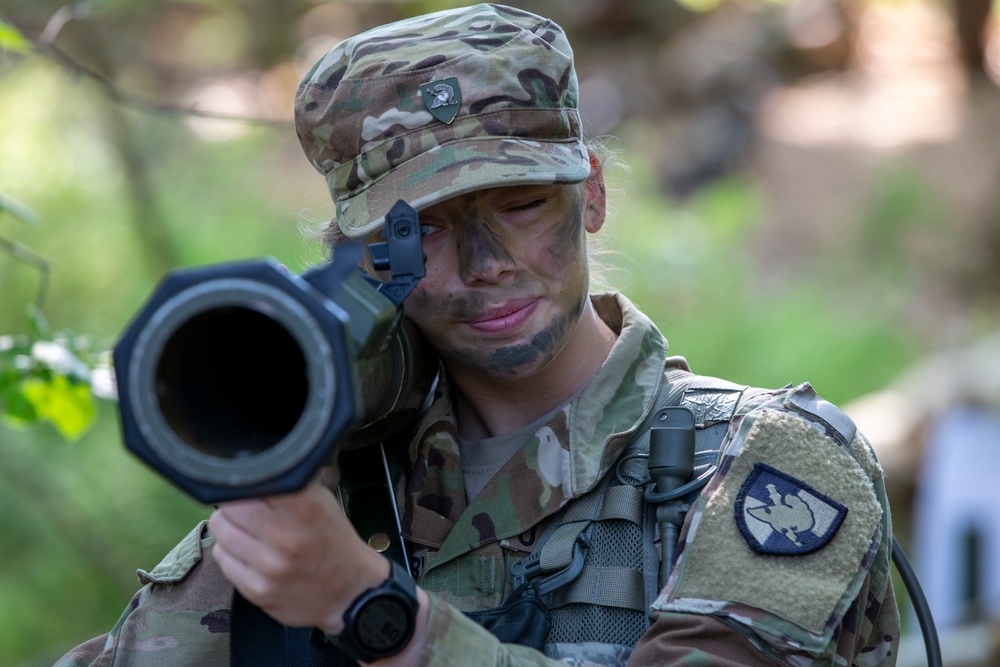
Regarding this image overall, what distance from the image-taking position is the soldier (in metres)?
1.74

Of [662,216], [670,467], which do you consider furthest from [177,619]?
[662,216]

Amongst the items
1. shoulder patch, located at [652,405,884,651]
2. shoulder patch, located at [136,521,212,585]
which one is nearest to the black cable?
shoulder patch, located at [652,405,884,651]

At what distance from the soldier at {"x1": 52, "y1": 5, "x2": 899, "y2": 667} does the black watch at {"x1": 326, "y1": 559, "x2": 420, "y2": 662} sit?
17 mm

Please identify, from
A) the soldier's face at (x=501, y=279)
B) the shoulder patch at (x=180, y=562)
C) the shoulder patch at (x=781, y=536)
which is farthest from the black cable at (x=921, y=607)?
the shoulder patch at (x=180, y=562)

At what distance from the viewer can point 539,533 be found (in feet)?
6.75

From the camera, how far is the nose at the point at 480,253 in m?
2.03

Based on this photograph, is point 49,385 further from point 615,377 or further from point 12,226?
point 12,226

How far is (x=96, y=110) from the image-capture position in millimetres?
6094

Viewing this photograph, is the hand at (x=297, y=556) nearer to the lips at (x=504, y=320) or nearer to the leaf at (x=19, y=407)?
the lips at (x=504, y=320)

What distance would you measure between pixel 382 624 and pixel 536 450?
0.66 m

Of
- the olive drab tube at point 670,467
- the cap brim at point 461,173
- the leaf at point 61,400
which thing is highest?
the cap brim at point 461,173

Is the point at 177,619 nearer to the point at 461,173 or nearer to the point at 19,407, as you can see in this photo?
the point at 19,407

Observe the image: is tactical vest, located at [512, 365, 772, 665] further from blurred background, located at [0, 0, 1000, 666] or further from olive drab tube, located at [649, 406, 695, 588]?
blurred background, located at [0, 0, 1000, 666]

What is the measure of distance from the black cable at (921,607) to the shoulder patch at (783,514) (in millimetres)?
323
